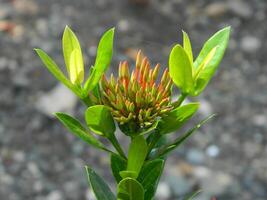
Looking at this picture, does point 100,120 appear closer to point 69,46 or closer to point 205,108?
point 69,46

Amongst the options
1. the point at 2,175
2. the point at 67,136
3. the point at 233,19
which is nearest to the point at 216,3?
the point at 233,19

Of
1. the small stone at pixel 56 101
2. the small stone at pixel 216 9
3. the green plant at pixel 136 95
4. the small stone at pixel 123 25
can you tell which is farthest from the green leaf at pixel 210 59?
the small stone at pixel 216 9

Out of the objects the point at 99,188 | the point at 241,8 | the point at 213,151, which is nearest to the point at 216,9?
the point at 241,8

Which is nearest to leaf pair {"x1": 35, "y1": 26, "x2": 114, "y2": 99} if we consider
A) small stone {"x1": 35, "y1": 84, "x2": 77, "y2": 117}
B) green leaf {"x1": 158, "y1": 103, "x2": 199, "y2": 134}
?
green leaf {"x1": 158, "y1": 103, "x2": 199, "y2": 134}

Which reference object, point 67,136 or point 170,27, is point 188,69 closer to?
point 67,136

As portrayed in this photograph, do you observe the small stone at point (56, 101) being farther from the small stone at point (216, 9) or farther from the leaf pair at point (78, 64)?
the leaf pair at point (78, 64)

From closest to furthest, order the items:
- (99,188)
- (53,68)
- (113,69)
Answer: (53,68) < (99,188) < (113,69)

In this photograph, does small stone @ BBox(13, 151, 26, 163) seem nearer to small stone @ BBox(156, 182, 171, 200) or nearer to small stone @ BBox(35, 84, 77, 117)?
small stone @ BBox(35, 84, 77, 117)
